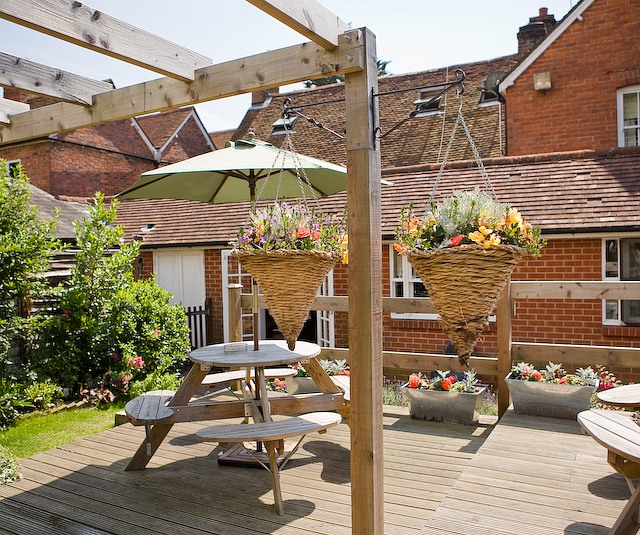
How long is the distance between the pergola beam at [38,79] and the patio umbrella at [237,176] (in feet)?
3.46

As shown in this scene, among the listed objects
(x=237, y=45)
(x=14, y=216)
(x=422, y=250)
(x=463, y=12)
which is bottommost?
(x=422, y=250)

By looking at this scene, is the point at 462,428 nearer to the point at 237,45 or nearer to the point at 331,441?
the point at 331,441

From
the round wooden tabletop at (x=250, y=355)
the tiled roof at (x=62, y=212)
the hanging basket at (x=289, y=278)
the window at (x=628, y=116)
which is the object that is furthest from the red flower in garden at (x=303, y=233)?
the window at (x=628, y=116)

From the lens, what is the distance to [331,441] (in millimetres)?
5273

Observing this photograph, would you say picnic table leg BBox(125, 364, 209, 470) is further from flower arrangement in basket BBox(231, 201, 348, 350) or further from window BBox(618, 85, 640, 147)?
window BBox(618, 85, 640, 147)

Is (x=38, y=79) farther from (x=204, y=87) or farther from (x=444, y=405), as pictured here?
(x=444, y=405)

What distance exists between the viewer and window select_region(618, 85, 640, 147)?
11562mm

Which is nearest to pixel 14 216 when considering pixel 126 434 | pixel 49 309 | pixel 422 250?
pixel 49 309

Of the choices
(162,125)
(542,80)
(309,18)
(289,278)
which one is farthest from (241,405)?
(162,125)

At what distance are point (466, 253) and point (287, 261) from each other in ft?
3.79

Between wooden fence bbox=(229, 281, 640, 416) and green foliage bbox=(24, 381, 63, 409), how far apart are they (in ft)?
9.49

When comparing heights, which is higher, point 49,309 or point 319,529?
point 49,309

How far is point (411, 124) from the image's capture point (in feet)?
53.0

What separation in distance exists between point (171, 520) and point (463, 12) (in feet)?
18.9
